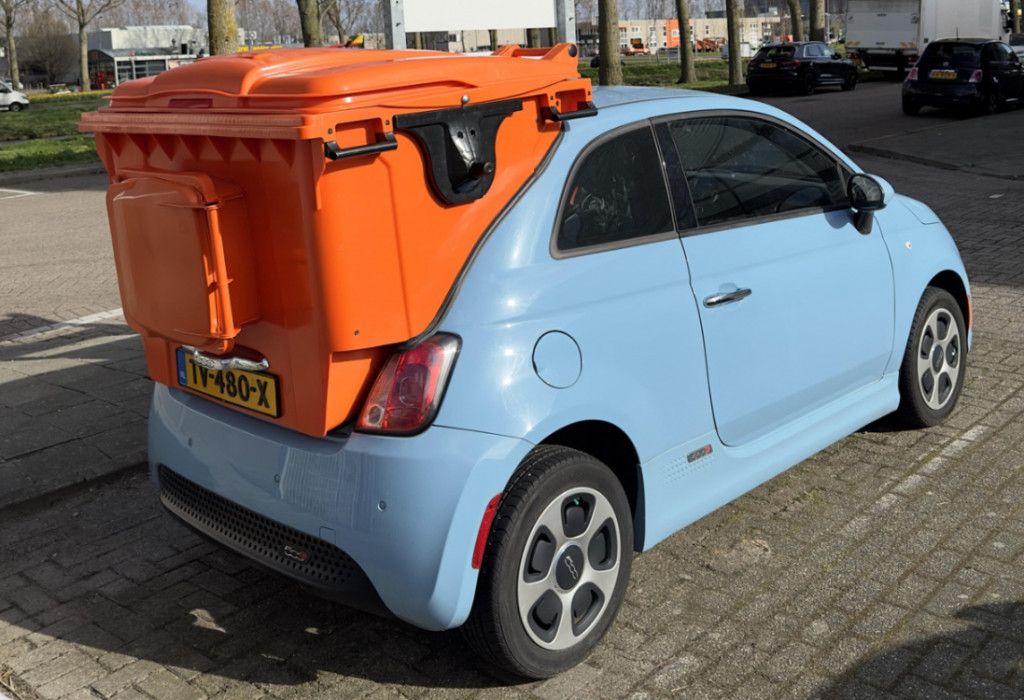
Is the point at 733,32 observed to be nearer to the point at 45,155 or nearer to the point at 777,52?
the point at 777,52

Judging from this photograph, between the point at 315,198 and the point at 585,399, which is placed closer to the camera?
the point at 315,198

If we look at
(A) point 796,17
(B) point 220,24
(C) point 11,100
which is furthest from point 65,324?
(C) point 11,100

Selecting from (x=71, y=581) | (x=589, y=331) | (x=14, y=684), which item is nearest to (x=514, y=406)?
(x=589, y=331)

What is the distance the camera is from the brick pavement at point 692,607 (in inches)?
134

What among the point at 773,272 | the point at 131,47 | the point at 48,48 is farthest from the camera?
the point at 131,47

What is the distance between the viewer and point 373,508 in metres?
3.09

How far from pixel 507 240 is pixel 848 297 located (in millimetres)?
1788

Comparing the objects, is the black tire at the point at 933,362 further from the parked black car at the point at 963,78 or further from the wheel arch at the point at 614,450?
the parked black car at the point at 963,78

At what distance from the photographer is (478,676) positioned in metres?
3.48

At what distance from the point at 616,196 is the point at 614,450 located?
0.84 metres

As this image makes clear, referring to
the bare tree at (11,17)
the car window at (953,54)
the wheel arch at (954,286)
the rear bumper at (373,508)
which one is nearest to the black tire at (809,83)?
the car window at (953,54)

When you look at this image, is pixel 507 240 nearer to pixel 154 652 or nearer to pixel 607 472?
pixel 607 472

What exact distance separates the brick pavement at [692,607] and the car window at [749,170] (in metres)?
1.25

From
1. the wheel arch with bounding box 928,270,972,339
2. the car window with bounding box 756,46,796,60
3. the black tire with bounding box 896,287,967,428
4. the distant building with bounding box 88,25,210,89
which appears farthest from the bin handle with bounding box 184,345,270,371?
the distant building with bounding box 88,25,210,89
